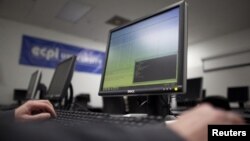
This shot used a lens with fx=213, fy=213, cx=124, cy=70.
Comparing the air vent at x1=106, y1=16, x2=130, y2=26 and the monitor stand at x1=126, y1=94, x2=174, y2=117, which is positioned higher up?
the air vent at x1=106, y1=16, x2=130, y2=26

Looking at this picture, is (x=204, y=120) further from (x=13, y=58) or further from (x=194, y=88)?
(x=13, y=58)

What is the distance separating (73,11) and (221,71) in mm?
4228

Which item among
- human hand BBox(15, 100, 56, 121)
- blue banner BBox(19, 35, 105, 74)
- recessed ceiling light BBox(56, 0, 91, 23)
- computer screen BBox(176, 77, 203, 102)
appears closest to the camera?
human hand BBox(15, 100, 56, 121)

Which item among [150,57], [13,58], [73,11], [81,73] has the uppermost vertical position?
[73,11]

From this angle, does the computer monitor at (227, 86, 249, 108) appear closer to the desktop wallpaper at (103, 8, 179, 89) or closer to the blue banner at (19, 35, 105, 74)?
the blue banner at (19, 35, 105, 74)

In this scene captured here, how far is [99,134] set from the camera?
0.16 m

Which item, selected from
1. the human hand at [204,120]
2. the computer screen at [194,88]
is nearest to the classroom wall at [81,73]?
the computer screen at [194,88]

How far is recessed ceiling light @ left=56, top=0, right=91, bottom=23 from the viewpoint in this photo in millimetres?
4117

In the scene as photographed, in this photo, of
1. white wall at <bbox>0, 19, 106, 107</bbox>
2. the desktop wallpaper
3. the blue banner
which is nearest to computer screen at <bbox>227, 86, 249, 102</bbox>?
the blue banner

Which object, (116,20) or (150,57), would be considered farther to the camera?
(116,20)

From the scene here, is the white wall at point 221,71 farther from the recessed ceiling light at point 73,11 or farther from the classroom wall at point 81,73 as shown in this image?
the recessed ceiling light at point 73,11

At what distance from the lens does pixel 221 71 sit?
592cm

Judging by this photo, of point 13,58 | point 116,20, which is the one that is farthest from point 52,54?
point 116,20

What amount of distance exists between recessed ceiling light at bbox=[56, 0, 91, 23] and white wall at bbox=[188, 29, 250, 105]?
9.06ft
